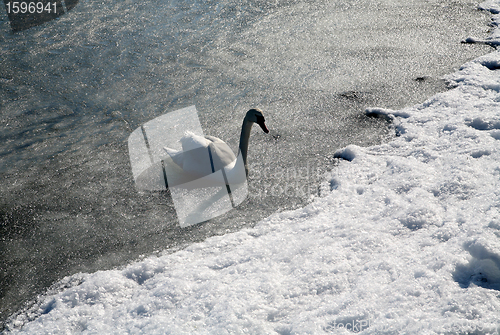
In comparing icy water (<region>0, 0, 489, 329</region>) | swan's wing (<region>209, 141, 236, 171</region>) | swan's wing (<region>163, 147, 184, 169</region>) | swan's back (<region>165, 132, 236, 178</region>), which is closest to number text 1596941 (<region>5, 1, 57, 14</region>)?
icy water (<region>0, 0, 489, 329</region>)

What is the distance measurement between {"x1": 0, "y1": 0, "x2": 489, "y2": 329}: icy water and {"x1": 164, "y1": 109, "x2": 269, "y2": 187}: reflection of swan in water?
10.9 inches

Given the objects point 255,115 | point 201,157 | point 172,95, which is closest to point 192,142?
point 201,157

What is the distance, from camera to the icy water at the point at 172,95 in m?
3.52

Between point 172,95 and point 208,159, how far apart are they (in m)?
1.58

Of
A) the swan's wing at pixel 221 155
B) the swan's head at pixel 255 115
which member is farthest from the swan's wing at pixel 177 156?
the swan's head at pixel 255 115

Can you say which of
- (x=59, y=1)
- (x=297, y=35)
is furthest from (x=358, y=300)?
(x=59, y=1)

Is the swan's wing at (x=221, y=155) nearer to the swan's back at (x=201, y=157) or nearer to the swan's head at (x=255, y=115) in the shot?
the swan's back at (x=201, y=157)

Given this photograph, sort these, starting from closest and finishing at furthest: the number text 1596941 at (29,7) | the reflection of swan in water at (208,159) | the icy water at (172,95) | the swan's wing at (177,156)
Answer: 1. the icy water at (172,95)
2. the reflection of swan in water at (208,159)
3. the swan's wing at (177,156)
4. the number text 1596941 at (29,7)

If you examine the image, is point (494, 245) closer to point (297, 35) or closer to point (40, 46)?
point (297, 35)

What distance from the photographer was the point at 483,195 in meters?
3.42

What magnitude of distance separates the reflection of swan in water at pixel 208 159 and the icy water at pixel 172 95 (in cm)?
28

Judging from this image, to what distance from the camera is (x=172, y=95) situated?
17.0ft

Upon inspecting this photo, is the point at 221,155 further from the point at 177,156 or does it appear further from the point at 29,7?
the point at 29,7

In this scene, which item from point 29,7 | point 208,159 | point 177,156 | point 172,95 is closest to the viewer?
point 208,159
